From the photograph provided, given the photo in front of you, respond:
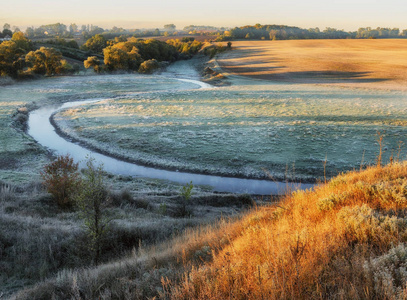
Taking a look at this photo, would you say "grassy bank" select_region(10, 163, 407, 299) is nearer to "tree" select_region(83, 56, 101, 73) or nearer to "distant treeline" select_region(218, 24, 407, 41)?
"tree" select_region(83, 56, 101, 73)

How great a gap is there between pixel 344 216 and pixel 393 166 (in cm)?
482

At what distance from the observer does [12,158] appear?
20.4 meters

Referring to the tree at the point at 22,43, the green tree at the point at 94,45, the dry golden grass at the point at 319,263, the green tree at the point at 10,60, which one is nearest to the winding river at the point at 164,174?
the dry golden grass at the point at 319,263

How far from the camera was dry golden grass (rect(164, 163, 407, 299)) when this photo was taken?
12.6ft

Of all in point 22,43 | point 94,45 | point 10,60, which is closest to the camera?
point 10,60

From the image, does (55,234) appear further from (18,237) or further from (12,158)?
(12,158)

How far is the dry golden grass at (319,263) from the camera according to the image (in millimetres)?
3854

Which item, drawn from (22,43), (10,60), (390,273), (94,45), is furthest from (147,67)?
(390,273)

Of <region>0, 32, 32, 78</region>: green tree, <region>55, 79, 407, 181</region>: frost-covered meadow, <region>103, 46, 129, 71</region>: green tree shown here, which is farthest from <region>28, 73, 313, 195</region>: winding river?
<region>103, 46, 129, 71</region>: green tree

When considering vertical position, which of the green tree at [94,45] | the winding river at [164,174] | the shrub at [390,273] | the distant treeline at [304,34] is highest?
the distant treeline at [304,34]

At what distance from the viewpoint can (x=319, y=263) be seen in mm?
4473

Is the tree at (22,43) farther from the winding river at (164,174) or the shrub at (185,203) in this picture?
the shrub at (185,203)

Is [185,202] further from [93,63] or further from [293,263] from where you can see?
[93,63]

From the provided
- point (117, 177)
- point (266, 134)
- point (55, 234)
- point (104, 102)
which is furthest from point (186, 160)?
point (104, 102)
